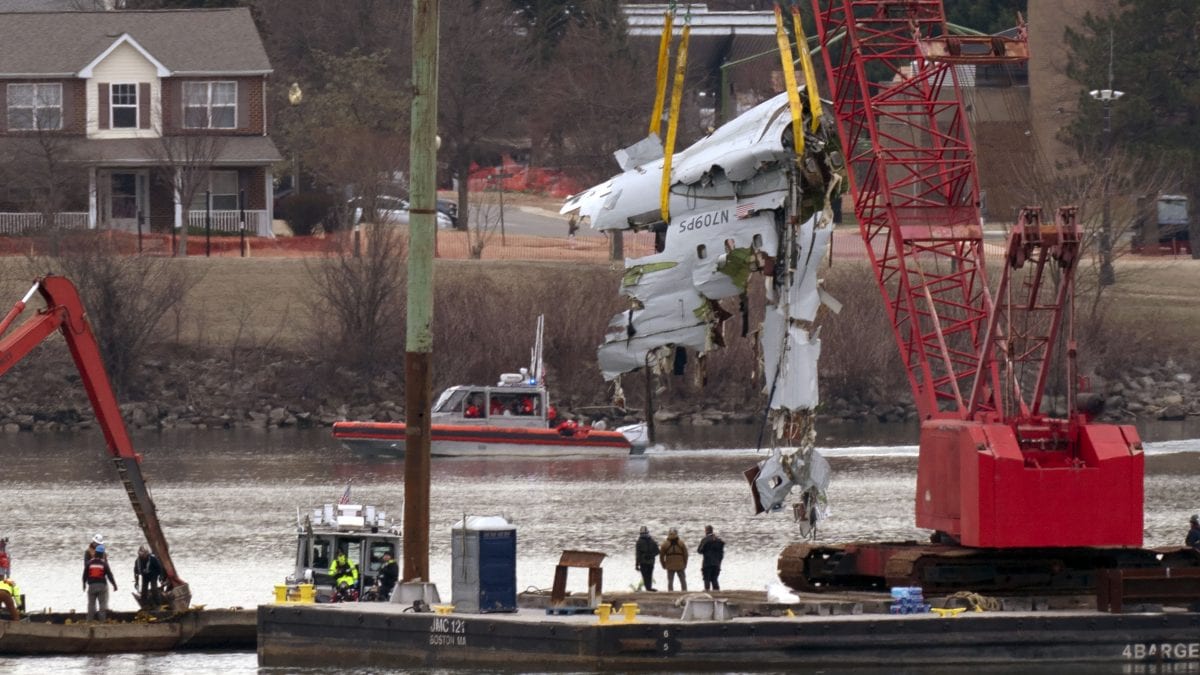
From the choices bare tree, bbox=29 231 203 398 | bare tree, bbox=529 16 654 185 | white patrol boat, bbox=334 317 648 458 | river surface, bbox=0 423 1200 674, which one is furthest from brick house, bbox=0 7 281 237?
white patrol boat, bbox=334 317 648 458

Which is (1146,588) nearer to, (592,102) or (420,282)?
(420,282)

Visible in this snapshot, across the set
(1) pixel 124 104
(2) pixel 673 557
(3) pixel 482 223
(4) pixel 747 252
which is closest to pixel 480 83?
(3) pixel 482 223

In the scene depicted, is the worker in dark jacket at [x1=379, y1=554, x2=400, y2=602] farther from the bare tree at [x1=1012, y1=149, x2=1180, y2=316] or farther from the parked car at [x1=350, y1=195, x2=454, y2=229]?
the parked car at [x1=350, y1=195, x2=454, y2=229]

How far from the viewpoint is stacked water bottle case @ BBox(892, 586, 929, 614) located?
2961 centimetres

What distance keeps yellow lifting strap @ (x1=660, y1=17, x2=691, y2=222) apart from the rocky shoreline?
131 ft

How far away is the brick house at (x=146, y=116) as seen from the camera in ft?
278

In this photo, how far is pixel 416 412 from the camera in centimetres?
3016

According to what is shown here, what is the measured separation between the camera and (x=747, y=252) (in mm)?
32219

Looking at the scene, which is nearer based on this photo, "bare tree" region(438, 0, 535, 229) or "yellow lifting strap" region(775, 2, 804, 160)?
"yellow lifting strap" region(775, 2, 804, 160)

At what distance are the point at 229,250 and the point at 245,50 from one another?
Result: 9.59 meters

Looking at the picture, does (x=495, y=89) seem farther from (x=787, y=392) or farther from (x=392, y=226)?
(x=787, y=392)

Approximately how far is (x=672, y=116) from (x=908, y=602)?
280 inches

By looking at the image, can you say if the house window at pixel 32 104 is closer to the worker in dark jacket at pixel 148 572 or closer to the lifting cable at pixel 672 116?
the worker in dark jacket at pixel 148 572

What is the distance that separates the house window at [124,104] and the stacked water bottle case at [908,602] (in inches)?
2460
